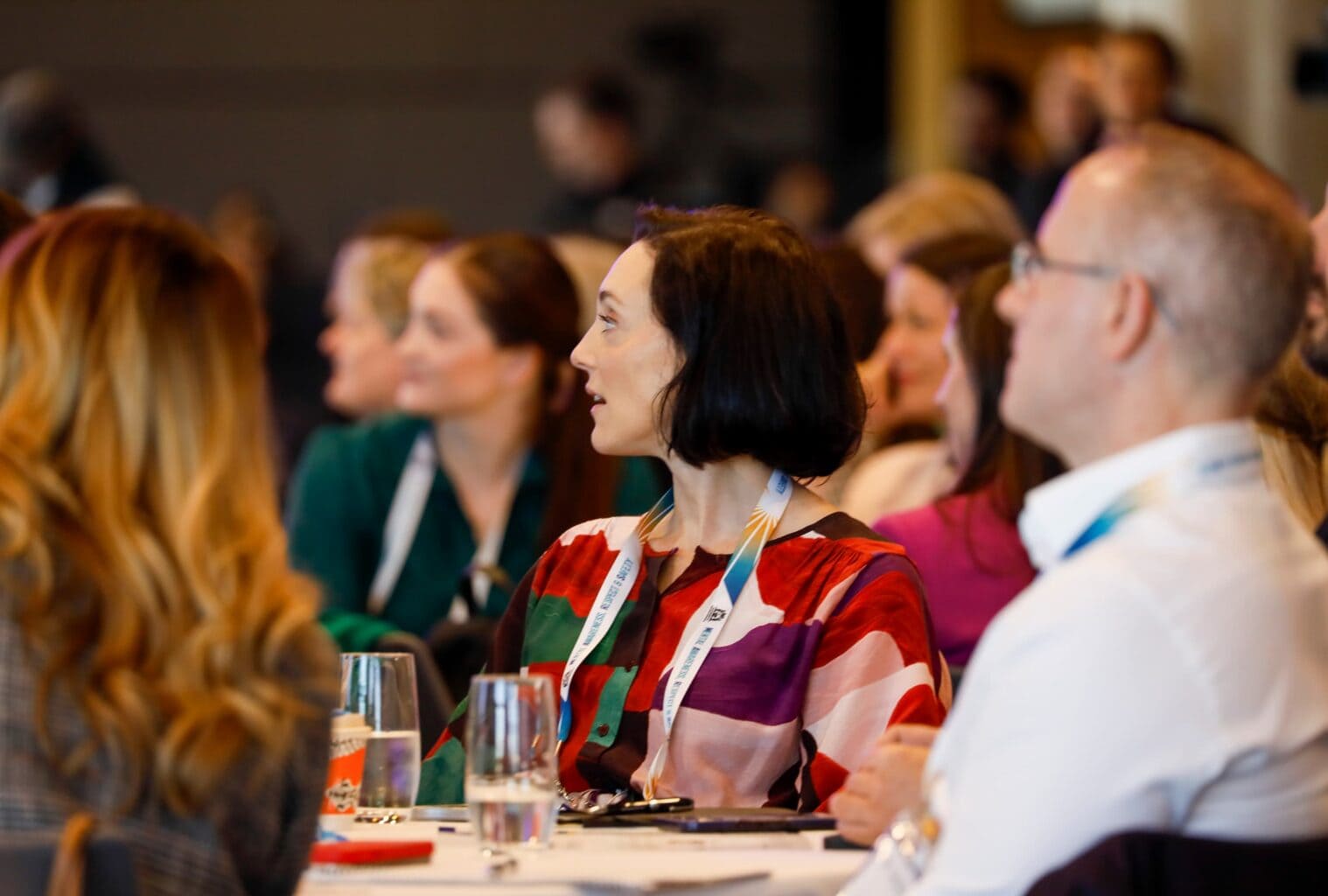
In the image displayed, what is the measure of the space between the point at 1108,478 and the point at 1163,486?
0.05 metres

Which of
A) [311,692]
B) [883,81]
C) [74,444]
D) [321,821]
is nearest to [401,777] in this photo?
[321,821]

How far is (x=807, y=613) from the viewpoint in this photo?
232 centimetres

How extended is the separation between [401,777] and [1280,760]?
103 centimetres

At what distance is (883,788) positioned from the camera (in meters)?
1.88

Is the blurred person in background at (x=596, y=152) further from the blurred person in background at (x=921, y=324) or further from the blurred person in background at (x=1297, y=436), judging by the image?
the blurred person in background at (x=1297, y=436)

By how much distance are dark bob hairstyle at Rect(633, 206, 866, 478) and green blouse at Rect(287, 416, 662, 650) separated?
1523 mm

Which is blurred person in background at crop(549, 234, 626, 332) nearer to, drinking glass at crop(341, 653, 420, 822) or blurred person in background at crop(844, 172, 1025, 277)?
blurred person in background at crop(844, 172, 1025, 277)

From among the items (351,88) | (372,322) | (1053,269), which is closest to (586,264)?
(372,322)

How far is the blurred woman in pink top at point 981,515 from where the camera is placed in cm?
316

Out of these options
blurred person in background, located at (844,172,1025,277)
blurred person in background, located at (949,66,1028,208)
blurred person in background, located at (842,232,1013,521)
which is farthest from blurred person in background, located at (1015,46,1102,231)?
blurred person in background, located at (842,232,1013,521)

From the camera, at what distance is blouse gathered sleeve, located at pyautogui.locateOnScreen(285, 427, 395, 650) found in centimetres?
416

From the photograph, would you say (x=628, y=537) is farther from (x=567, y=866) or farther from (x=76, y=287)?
(x=76, y=287)

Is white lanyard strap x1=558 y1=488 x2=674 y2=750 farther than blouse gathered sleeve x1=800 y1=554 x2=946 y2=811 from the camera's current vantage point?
Yes

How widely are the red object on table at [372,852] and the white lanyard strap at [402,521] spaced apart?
2.29m
